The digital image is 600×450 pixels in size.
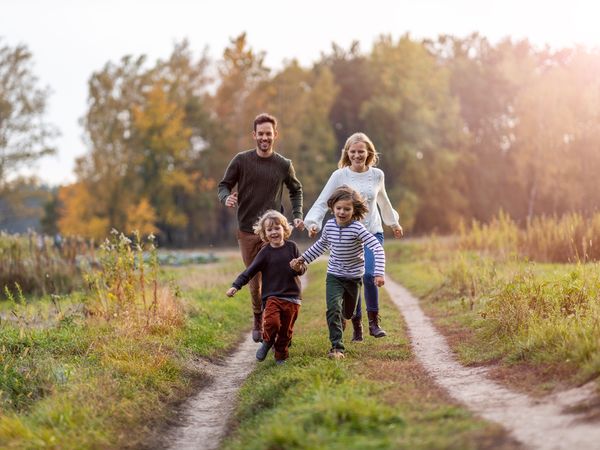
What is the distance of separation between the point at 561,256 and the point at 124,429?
42.5ft

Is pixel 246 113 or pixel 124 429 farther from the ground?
pixel 246 113

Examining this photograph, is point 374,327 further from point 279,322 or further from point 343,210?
point 343,210

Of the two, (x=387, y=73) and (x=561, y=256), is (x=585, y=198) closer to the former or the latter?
(x=387, y=73)

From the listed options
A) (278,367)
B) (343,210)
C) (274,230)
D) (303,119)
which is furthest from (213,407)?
(303,119)

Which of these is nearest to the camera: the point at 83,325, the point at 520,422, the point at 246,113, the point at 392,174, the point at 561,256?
the point at 520,422

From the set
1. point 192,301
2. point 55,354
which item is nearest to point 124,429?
point 55,354

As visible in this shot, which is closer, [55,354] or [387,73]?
[55,354]

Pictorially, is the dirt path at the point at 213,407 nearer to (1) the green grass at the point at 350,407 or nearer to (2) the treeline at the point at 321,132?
(1) the green grass at the point at 350,407

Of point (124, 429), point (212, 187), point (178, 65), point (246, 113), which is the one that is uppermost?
point (178, 65)

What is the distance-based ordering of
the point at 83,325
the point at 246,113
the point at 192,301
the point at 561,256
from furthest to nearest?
the point at 246,113
the point at 561,256
the point at 192,301
the point at 83,325

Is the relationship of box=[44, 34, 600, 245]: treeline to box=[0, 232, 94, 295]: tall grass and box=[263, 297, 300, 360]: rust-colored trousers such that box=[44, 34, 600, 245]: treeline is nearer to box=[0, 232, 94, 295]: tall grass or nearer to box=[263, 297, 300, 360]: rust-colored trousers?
box=[0, 232, 94, 295]: tall grass

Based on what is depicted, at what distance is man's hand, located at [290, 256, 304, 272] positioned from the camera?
26.8ft

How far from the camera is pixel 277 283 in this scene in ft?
27.5

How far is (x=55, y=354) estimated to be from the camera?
29.3ft
